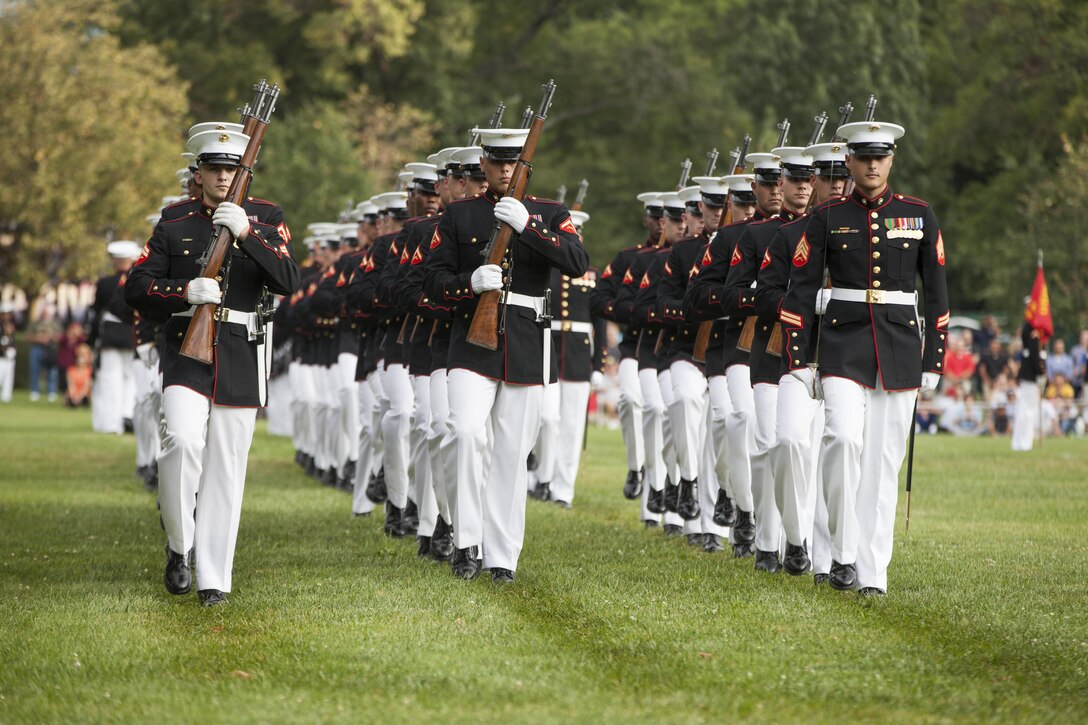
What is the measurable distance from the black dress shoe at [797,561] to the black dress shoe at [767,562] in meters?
0.30

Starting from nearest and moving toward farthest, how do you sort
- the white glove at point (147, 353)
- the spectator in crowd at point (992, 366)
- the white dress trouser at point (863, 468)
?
the white dress trouser at point (863, 468) → the white glove at point (147, 353) → the spectator in crowd at point (992, 366)

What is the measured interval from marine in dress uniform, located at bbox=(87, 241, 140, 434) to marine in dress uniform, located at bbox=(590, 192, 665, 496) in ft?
20.0

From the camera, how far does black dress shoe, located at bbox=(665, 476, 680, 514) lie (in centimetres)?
1372

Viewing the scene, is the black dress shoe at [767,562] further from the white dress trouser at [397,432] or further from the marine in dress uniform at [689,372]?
the white dress trouser at [397,432]

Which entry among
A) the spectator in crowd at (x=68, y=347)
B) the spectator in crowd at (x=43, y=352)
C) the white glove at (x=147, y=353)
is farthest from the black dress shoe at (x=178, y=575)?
the spectator in crowd at (x=43, y=352)

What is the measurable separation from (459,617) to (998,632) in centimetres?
273

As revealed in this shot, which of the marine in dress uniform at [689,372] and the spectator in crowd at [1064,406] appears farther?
the spectator in crowd at [1064,406]

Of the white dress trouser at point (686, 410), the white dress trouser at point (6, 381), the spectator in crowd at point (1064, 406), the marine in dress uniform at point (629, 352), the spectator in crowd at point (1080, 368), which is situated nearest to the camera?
the white dress trouser at point (686, 410)

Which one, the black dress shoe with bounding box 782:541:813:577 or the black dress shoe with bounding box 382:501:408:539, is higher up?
the black dress shoe with bounding box 782:541:813:577

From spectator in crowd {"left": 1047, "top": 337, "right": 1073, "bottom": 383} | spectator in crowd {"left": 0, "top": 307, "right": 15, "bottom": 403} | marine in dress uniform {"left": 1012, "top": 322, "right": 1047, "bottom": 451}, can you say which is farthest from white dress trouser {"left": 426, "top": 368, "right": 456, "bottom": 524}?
spectator in crowd {"left": 0, "top": 307, "right": 15, "bottom": 403}

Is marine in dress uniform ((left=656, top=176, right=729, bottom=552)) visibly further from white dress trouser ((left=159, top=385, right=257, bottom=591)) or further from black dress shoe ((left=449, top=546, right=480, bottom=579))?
white dress trouser ((left=159, top=385, right=257, bottom=591))

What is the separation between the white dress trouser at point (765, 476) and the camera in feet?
37.5

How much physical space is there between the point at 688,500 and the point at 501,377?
315cm

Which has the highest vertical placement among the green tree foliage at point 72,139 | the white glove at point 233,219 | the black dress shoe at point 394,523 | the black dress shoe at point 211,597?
the green tree foliage at point 72,139
